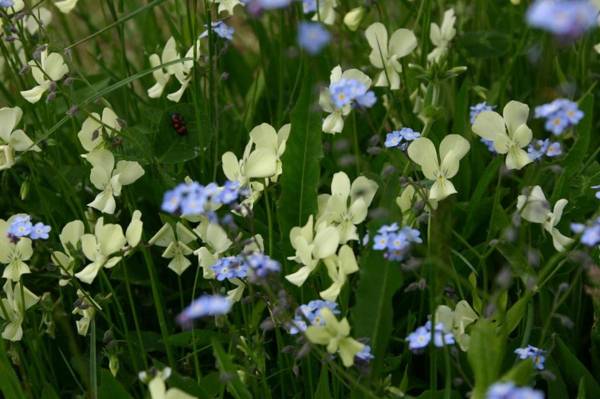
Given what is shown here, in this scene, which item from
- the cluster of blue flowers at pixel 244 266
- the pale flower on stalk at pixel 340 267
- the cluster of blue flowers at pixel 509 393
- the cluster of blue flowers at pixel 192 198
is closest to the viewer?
the cluster of blue flowers at pixel 509 393

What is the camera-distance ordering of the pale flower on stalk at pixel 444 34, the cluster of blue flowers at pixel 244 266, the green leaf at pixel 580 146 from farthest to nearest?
the pale flower on stalk at pixel 444 34 < the green leaf at pixel 580 146 < the cluster of blue flowers at pixel 244 266

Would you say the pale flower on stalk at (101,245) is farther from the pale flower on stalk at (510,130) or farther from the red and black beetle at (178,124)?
the pale flower on stalk at (510,130)

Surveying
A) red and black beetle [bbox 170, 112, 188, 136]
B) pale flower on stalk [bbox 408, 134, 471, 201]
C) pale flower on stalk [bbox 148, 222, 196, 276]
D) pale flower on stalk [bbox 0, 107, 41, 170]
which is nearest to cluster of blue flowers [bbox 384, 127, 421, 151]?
pale flower on stalk [bbox 408, 134, 471, 201]

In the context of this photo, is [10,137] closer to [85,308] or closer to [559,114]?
[85,308]

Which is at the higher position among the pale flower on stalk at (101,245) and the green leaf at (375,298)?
the pale flower on stalk at (101,245)

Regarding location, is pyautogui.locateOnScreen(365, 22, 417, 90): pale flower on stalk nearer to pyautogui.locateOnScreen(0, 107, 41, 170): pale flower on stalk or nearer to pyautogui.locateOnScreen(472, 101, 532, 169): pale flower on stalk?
pyautogui.locateOnScreen(472, 101, 532, 169): pale flower on stalk

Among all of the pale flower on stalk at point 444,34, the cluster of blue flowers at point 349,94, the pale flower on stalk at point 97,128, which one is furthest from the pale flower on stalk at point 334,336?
the pale flower on stalk at point 444,34
